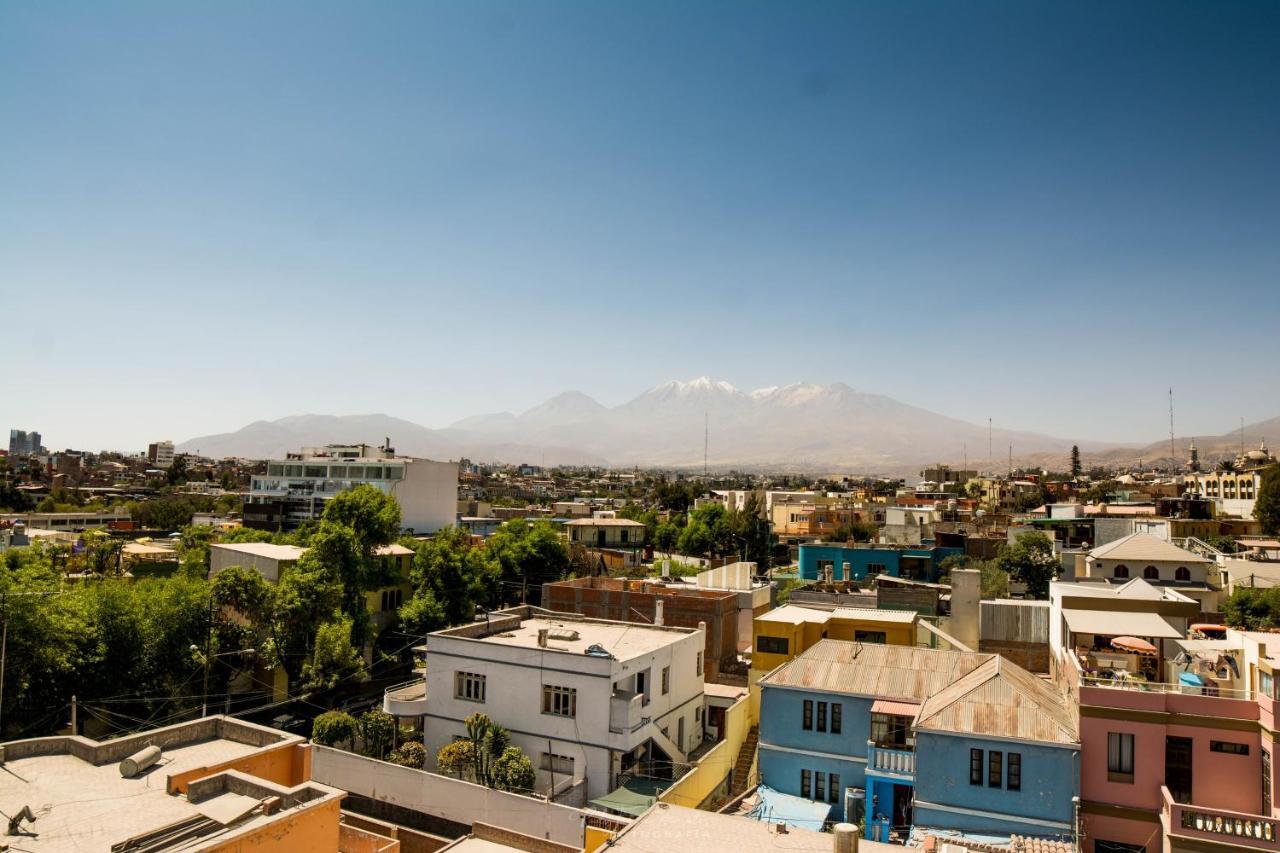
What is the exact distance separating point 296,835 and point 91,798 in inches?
150

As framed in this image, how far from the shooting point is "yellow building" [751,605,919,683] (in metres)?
28.5

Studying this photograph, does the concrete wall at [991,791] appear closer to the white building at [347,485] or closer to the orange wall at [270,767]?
the orange wall at [270,767]

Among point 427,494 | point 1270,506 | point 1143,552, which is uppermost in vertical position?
point 1270,506

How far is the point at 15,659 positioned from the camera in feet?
83.1

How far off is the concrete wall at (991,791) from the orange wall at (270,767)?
13.1 meters

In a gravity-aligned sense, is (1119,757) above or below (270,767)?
below

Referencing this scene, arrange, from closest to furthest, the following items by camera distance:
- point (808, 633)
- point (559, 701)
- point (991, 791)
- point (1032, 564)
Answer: point (991, 791) → point (559, 701) → point (808, 633) → point (1032, 564)

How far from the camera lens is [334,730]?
27.2 m

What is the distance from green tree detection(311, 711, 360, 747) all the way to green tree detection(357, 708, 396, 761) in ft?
1.68

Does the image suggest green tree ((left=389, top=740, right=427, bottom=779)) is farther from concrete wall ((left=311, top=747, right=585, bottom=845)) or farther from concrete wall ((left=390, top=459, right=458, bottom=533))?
concrete wall ((left=390, top=459, right=458, bottom=533))

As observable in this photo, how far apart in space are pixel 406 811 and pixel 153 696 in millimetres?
12638

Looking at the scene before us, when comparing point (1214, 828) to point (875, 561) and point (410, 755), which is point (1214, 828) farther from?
point (875, 561)

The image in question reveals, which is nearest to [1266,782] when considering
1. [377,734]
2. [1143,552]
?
[377,734]

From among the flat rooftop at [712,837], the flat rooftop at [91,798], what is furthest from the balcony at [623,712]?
the flat rooftop at [91,798]
